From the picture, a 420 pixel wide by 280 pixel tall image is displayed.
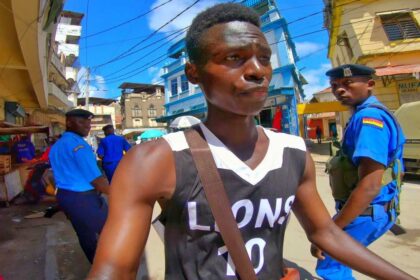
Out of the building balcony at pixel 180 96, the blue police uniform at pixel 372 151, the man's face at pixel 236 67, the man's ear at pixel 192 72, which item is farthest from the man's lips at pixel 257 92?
the building balcony at pixel 180 96

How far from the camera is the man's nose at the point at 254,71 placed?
1097mm

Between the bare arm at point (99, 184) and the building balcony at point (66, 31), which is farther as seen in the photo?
the building balcony at point (66, 31)

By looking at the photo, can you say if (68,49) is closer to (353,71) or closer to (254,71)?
(353,71)

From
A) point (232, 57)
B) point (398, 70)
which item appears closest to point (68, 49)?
point (398, 70)

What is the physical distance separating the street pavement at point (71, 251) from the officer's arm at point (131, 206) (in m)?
2.58

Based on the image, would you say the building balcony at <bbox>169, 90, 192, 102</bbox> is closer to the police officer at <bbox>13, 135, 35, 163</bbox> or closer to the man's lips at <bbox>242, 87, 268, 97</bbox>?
the police officer at <bbox>13, 135, 35, 163</bbox>

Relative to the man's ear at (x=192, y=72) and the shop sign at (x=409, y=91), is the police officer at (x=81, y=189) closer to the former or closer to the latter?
the man's ear at (x=192, y=72)

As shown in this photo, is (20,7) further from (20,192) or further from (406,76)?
(406,76)

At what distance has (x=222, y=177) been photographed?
1102 mm

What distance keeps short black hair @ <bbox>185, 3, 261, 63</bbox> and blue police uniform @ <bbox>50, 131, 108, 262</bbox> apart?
2.52 meters

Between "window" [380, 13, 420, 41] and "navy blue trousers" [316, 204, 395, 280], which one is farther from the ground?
"window" [380, 13, 420, 41]

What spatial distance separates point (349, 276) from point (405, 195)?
5.28 metres

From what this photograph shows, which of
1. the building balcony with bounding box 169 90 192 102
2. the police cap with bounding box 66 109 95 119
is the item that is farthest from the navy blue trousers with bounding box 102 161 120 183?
the building balcony with bounding box 169 90 192 102

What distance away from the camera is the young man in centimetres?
99
